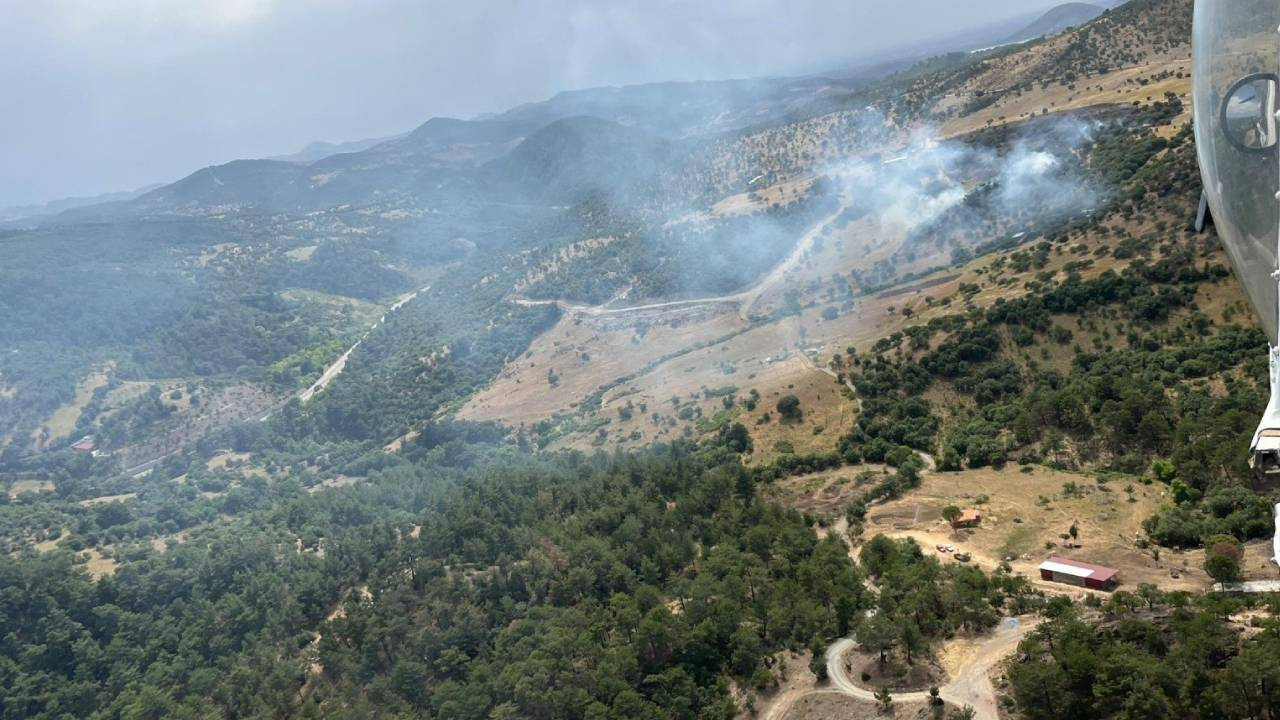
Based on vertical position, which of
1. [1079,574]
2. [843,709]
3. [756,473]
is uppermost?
[1079,574]

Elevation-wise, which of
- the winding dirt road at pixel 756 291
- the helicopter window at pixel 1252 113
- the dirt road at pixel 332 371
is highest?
the helicopter window at pixel 1252 113

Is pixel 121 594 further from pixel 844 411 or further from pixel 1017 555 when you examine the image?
pixel 1017 555

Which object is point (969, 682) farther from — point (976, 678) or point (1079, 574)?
point (1079, 574)

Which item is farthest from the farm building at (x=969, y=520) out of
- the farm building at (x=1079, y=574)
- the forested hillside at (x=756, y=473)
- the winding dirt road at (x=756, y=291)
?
the winding dirt road at (x=756, y=291)

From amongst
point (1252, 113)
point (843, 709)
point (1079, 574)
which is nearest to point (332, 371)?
point (843, 709)

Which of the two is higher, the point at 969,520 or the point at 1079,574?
the point at 1079,574

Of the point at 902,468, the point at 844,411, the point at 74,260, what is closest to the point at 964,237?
the point at 844,411

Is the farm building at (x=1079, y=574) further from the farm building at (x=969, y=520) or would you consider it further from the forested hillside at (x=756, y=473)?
the farm building at (x=969, y=520)

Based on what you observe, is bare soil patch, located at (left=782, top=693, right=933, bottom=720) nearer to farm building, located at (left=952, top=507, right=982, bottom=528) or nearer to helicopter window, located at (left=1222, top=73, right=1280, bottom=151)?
farm building, located at (left=952, top=507, right=982, bottom=528)
